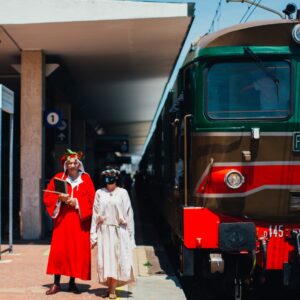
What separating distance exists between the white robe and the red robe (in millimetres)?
284

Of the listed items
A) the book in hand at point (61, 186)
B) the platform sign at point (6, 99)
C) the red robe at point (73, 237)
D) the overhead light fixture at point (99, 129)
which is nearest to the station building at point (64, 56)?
the platform sign at point (6, 99)

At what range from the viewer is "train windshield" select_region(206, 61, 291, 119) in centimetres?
647

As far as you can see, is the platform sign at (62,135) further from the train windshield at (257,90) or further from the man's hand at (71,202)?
the train windshield at (257,90)

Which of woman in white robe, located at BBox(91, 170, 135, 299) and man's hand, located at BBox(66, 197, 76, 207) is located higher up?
man's hand, located at BBox(66, 197, 76, 207)

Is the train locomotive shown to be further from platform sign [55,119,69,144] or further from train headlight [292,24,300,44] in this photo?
platform sign [55,119,69,144]

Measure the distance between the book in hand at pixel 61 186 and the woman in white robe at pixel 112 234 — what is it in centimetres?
46

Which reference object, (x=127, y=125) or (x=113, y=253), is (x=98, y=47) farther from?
(x=127, y=125)

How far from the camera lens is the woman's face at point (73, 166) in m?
7.22

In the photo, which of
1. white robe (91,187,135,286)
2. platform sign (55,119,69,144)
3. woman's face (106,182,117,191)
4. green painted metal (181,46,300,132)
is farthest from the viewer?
platform sign (55,119,69,144)

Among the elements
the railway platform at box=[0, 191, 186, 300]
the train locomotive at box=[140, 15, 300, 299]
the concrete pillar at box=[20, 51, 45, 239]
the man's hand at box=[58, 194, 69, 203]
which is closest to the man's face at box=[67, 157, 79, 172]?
the man's hand at box=[58, 194, 69, 203]

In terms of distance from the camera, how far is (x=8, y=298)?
698 centimetres

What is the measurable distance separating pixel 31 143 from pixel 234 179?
25.3ft

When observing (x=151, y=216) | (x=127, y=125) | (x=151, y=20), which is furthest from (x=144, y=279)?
(x=127, y=125)

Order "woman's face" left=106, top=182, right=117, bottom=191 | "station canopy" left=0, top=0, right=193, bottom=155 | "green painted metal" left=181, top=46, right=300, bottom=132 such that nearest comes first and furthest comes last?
"green painted metal" left=181, top=46, right=300, bottom=132 → "woman's face" left=106, top=182, right=117, bottom=191 → "station canopy" left=0, top=0, right=193, bottom=155
